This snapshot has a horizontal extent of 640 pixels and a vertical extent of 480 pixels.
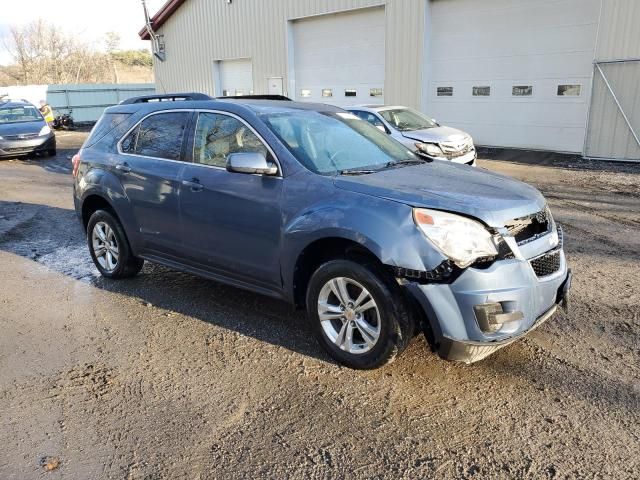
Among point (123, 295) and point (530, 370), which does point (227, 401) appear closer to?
point (530, 370)

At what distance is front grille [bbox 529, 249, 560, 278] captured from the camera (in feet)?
11.4

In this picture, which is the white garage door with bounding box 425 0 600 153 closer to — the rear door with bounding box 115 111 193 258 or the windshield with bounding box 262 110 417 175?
the windshield with bounding box 262 110 417 175

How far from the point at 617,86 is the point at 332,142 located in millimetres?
10925

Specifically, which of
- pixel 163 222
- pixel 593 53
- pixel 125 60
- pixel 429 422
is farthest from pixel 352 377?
pixel 125 60

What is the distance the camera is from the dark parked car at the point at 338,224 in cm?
325

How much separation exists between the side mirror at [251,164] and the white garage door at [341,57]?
1390cm

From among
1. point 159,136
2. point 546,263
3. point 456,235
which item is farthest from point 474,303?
point 159,136

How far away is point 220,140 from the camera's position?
4453 millimetres

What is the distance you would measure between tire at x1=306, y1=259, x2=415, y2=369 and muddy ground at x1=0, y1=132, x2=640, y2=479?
0.52 ft

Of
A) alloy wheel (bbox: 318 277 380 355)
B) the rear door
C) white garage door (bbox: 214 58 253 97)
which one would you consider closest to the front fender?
alloy wheel (bbox: 318 277 380 355)

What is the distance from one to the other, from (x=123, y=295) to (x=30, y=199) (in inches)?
249

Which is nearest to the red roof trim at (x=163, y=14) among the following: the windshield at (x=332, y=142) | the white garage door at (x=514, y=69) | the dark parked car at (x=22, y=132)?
the dark parked car at (x=22, y=132)

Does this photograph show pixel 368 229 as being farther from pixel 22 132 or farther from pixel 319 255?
pixel 22 132

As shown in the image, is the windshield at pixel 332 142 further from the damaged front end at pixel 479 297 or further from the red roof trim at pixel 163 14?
the red roof trim at pixel 163 14
